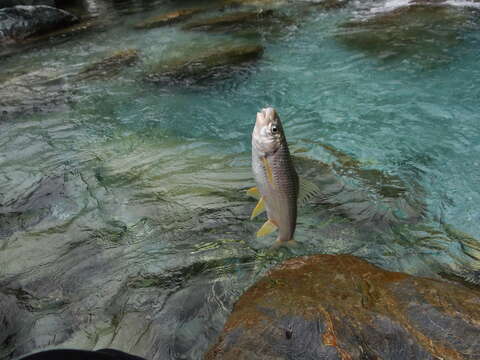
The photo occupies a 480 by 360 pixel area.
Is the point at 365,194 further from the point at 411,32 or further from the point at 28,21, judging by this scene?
the point at 28,21

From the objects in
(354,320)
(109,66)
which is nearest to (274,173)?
(354,320)

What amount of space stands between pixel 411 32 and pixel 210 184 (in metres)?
8.21

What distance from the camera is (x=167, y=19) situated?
1641cm

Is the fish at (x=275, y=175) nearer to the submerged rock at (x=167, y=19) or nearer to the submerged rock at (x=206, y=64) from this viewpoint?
the submerged rock at (x=206, y=64)

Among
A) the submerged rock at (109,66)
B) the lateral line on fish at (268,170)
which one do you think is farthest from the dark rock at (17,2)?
the lateral line on fish at (268,170)

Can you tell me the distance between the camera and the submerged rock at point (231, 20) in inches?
555

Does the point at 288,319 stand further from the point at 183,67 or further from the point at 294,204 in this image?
the point at 183,67

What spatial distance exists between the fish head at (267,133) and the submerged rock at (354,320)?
3.99ft

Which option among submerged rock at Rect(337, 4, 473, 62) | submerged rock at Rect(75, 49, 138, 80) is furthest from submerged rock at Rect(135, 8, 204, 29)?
submerged rock at Rect(337, 4, 473, 62)

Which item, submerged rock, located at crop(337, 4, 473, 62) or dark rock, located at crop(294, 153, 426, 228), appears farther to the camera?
submerged rock, located at crop(337, 4, 473, 62)

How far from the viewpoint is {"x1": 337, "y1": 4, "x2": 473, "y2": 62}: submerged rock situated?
9.33 metres

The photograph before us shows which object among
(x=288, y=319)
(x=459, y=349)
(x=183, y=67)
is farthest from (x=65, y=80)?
(x=459, y=349)

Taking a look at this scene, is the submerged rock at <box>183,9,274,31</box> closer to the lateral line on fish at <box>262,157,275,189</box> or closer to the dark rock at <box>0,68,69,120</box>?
the dark rock at <box>0,68,69,120</box>

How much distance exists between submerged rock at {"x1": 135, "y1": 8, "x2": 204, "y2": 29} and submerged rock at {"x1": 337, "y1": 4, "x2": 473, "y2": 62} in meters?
7.46
